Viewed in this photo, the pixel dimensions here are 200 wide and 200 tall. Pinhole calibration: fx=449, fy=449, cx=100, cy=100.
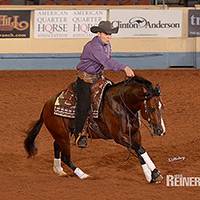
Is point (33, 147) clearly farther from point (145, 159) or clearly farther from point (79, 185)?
point (145, 159)

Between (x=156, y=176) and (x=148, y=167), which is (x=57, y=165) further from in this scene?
(x=156, y=176)

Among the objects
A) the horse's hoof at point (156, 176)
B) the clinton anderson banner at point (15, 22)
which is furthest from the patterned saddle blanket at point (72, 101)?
the clinton anderson banner at point (15, 22)

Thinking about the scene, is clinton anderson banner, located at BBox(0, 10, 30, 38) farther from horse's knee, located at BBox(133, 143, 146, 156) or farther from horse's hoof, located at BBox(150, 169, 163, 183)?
horse's hoof, located at BBox(150, 169, 163, 183)

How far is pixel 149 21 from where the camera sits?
1650 centimetres

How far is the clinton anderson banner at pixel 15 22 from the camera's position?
1656cm

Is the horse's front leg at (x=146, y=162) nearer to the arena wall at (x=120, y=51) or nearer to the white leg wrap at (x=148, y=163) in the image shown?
the white leg wrap at (x=148, y=163)

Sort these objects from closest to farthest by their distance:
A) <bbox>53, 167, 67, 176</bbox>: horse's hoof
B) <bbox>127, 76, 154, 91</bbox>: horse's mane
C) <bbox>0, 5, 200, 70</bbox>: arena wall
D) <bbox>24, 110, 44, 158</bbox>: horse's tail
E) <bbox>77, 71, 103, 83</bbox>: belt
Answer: <bbox>127, 76, 154, 91</bbox>: horse's mane < <bbox>77, 71, 103, 83</bbox>: belt < <bbox>53, 167, 67, 176</bbox>: horse's hoof < <bbox>24, 110, 44, 158</bbox>: horse's tail < <bbox>0, 5, 200, 70</bbox>: arena wall

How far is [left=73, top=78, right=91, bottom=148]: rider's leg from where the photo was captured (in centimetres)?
732

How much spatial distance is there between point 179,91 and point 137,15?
4071 millimetres

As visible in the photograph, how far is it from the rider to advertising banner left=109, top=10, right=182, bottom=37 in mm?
9267

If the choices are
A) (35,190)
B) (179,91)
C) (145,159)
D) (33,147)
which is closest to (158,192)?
(145,159)

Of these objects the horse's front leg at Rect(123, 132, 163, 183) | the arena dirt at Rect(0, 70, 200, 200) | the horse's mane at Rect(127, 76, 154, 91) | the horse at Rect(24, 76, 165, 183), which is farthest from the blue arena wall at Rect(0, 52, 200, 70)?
the horse's front leg at Rect(123, 132, 163, 183)

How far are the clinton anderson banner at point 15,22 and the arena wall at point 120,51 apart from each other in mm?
196

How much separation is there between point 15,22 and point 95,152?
28.6 ft
